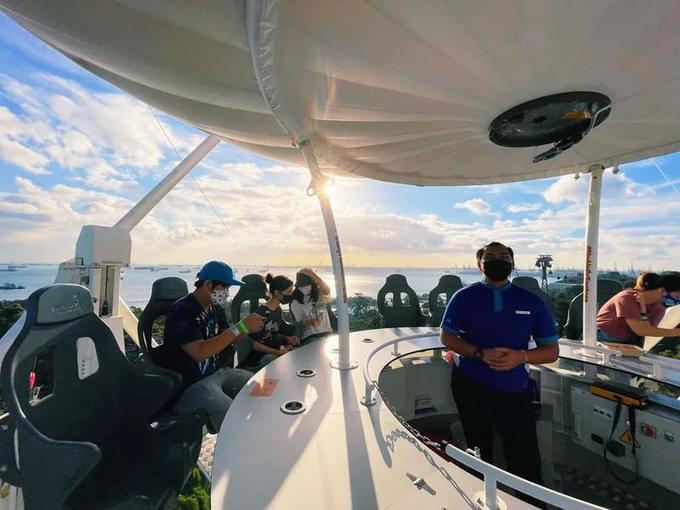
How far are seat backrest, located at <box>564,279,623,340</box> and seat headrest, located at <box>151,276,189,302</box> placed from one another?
425cm

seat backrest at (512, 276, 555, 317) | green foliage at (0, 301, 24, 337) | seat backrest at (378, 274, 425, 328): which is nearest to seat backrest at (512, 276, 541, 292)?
seat backrest at (512, 276, 555, 317)

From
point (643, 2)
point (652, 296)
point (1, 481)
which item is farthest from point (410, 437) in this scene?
point (652, 296)

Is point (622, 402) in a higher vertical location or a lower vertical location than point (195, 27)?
lower

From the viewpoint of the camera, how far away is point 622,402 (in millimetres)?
2340

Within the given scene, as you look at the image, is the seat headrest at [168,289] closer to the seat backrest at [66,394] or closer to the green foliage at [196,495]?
the seat backrest at [66,394]

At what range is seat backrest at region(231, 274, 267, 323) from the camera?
13.4 feet

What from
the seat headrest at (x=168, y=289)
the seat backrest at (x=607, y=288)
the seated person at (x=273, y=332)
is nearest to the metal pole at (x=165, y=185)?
the seat headrest at (x=168, y=289)

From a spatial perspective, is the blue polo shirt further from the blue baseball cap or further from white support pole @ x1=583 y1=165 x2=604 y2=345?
the blue baseball cap

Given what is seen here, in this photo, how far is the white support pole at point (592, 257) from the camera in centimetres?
292

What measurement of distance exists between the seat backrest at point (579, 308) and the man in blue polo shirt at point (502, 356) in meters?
2.31

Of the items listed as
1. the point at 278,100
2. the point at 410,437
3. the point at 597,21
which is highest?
the point at 597,21

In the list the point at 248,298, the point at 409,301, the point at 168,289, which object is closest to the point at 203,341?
the point at 168,289

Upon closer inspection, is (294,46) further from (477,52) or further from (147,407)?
(147,407)

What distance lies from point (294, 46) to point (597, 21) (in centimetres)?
118
